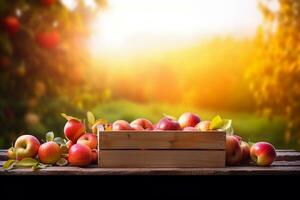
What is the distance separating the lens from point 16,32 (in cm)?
445

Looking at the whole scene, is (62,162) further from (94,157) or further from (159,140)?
(159,140)

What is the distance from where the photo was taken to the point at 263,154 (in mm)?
2389

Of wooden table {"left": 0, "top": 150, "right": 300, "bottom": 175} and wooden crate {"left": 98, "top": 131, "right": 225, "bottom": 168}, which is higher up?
wooden crate {"left": 98, "top": 131, "right": 225, "bottom": 168}

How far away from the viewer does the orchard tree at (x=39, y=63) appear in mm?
4352

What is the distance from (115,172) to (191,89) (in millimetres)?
4330

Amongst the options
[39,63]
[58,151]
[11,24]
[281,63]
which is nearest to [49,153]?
[58,151]

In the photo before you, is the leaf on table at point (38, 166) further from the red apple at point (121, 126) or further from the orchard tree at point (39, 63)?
the orchard tree at point (39, 63)

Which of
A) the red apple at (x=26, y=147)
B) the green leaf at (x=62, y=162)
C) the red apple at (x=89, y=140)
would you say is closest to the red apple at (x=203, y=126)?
the red apple at (x=89, y=140)

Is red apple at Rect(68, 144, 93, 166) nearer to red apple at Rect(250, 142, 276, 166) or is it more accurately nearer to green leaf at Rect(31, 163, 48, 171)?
green leaf at Rect(31, 163, 48, 171)

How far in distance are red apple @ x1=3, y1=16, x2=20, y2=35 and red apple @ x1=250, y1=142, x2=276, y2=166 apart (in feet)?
7.45

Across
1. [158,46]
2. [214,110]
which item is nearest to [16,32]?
[158,46]

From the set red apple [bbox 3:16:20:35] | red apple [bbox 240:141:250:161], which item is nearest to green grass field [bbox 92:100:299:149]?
red apple [bbox 3:16:20:35]

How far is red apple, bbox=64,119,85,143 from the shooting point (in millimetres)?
2449
